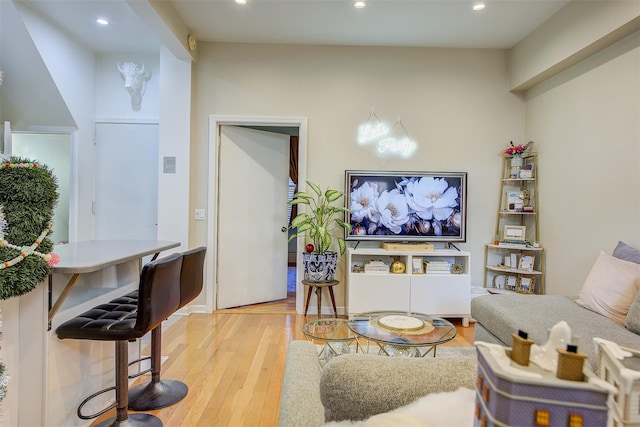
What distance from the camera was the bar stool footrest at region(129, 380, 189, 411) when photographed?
6.38ft

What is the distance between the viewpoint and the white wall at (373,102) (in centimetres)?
369

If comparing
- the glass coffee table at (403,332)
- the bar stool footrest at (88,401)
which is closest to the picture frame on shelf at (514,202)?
Answer: the glass coffee table at (403,332)

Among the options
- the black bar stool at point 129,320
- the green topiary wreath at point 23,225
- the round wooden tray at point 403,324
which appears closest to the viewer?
the green topiary wreath at point 23,225

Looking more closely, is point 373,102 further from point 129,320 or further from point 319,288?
point 129,320

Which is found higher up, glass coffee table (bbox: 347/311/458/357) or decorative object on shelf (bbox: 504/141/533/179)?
decorative object on shelf (bbox: 504/141/533/179)

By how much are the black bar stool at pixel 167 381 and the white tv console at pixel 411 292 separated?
172 centimetres

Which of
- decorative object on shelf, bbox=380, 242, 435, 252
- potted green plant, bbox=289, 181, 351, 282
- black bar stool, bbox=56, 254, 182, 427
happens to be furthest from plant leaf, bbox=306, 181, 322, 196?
black bar stool, bbox=56, 254, 182, 427

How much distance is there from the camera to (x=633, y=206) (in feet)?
8.13

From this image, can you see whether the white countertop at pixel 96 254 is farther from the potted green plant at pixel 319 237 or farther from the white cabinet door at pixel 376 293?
the white cabinet door at pixel 376 293

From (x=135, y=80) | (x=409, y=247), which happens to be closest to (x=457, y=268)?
(x=409, y=247)

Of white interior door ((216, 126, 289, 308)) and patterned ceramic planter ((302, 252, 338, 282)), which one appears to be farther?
white interior door ((216, 126, 289, 308))

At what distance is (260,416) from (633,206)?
302 centimetres

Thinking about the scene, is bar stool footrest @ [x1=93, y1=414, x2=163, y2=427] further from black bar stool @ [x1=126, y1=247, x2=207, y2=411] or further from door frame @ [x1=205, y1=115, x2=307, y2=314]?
door frame @ [x1=205, y1=115, x2=307, y2=314]

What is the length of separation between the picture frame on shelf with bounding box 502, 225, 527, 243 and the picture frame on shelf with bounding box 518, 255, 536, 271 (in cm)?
17
